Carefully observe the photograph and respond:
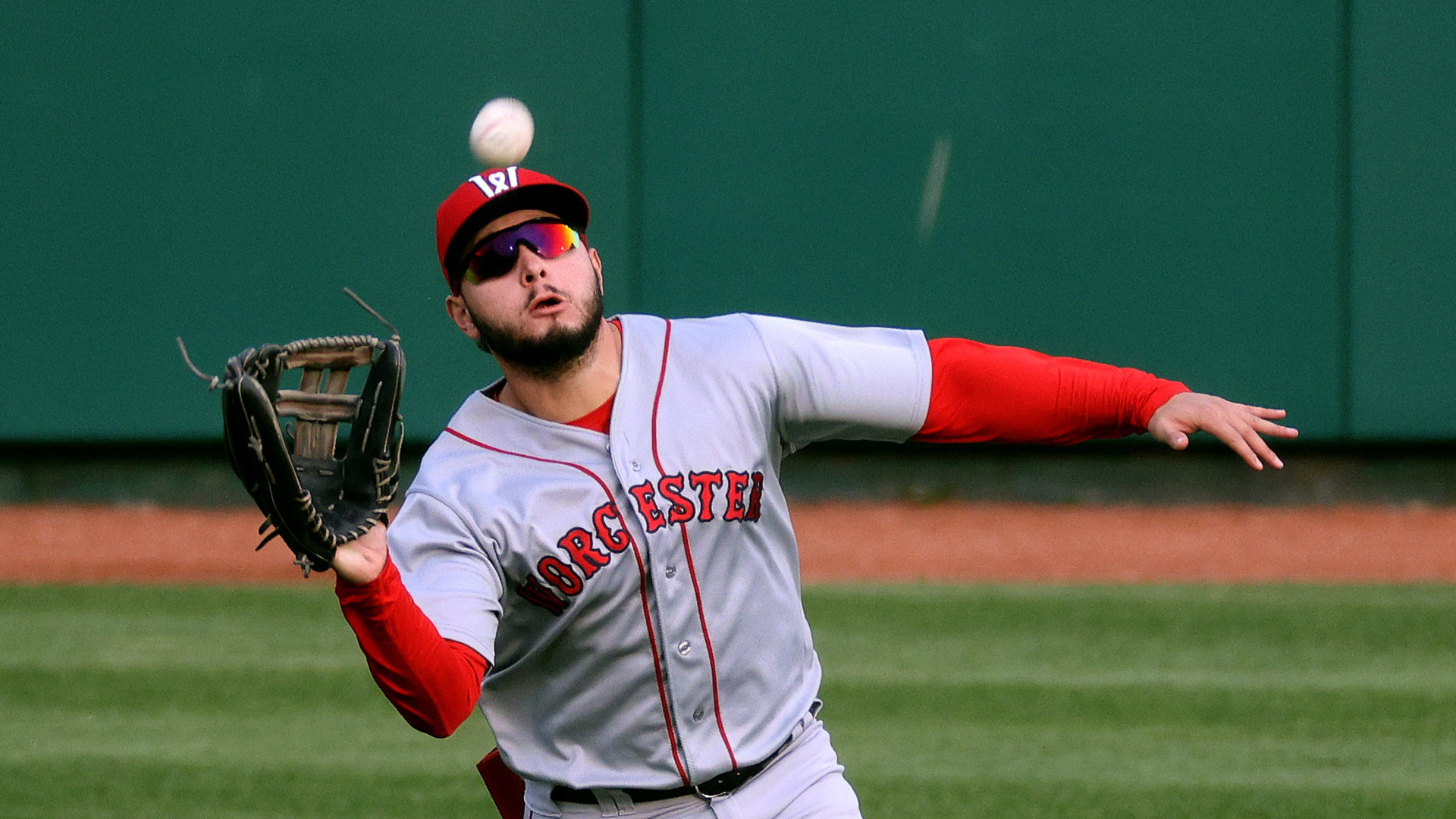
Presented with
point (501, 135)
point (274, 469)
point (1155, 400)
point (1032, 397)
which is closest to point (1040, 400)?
point (1032, 397)

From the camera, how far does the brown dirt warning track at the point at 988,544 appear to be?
28.3 feet

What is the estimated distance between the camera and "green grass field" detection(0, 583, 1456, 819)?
4.78 metres

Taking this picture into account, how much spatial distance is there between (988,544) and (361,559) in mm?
7381

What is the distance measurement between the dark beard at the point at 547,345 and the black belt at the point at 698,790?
0.73 m

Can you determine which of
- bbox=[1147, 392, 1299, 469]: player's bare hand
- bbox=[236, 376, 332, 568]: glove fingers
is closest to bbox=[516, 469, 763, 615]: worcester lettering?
bbox=[236, 376, 332, 568]: glove fingers

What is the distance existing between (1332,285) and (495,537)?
26.9ft

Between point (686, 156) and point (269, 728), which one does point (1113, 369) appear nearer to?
point (269, 728)

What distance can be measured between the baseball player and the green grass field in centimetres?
184

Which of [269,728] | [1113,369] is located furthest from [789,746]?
[269,728]

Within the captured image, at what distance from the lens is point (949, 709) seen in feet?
18.7

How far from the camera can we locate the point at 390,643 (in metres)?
2.25

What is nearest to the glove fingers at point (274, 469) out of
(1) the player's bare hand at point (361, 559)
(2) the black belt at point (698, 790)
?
(1) the player's bare hand at point (361, 559)

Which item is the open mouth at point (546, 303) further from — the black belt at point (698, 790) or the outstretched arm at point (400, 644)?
the black belt at point (698, 790)

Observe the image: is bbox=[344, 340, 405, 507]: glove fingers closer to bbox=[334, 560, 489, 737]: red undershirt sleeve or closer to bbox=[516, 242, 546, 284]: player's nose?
bbox=[334, 560, 489, 737]: red undershirt sleeve
